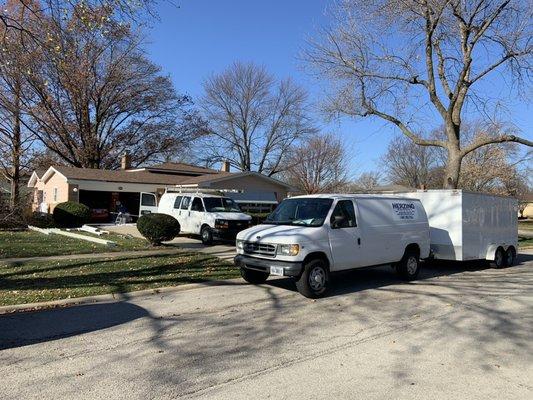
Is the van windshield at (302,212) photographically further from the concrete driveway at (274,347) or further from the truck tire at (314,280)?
the concrete driveway at (274,347)

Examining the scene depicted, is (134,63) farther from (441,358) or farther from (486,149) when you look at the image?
(441,358)

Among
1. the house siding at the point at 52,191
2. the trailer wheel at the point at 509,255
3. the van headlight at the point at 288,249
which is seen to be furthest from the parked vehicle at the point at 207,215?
the house siding at the point at 52,191

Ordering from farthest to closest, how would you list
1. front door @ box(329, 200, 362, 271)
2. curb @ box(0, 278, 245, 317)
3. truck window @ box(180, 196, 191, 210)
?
truck window @ box(180, 196, 191, 210) < front door @ box(329, 200, 362, 271) < curb @ box(0, 278, 245, 317)

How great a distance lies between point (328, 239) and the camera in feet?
31.1

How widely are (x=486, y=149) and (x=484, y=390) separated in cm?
4260

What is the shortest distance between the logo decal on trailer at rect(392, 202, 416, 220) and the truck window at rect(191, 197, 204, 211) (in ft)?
31.5

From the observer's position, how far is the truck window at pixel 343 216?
9.72 m

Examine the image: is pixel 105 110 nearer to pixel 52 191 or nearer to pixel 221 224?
pixel 52 191

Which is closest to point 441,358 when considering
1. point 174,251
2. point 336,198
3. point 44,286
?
point 336,198

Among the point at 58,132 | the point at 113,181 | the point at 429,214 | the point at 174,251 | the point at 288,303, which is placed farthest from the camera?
the point at 58,132

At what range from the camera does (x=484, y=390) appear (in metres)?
4.79

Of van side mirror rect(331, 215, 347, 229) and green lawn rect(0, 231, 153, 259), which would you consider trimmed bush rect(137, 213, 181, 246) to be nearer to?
green lawn rect(0, 231, 153, 259)

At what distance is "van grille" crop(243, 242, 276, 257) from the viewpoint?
30.4ft

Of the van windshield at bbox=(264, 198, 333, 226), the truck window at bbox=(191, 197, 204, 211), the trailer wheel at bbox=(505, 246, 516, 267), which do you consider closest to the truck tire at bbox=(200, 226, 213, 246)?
the truck window at bbox=(191, 197, 204, 211)
